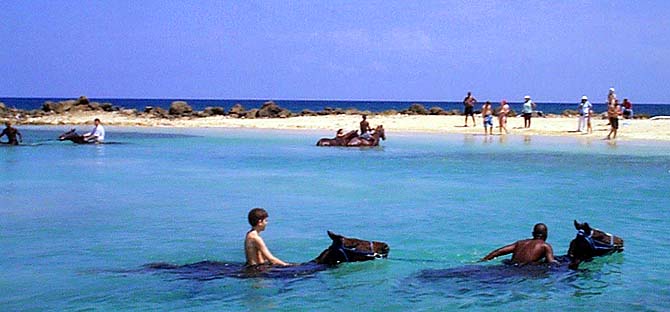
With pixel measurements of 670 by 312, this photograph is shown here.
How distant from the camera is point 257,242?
34.0 feet

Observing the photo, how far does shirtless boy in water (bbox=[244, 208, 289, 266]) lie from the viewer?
10273 mm

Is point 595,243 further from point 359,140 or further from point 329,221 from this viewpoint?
point 359,140

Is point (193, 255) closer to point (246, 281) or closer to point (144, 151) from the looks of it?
point (246, 281)

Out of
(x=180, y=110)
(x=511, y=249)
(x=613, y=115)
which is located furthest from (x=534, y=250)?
(x=180, y=110)

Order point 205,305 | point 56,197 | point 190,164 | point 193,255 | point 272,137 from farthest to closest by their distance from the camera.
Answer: point 272,137
point 190,164
point 56,197
point 193,255
point 205,305

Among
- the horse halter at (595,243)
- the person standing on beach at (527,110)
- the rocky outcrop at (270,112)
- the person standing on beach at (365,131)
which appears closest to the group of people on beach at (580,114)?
the person standing on beach at (527,110)

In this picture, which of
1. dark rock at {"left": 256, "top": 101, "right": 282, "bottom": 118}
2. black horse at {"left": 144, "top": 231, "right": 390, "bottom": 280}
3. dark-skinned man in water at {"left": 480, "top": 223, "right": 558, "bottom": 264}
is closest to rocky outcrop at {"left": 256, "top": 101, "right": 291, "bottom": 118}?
dark rock at {"left": 256, "top": 101, "right": 282, "bottom": 118}

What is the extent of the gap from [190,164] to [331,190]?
794cm

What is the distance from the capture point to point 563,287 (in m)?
9.87

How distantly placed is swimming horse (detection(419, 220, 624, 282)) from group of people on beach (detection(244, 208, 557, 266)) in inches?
4.1

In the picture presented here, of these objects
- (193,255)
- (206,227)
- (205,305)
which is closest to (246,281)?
(205,305)

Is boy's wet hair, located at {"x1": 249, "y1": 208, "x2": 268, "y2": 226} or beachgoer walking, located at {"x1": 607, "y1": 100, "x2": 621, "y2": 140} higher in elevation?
beachgoer walking, located at {"x1": 607, "y1": 100, "x2": 621, "y2": 140}

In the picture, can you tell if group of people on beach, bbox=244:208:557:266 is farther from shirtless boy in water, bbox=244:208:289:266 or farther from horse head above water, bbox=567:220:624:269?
horse head above water, bbox=567:220:624:269

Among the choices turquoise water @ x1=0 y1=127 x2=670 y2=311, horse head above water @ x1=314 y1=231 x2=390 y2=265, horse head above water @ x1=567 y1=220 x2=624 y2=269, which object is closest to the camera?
turquoise water @ x1=0 y1=127 x2=670 y2=311
